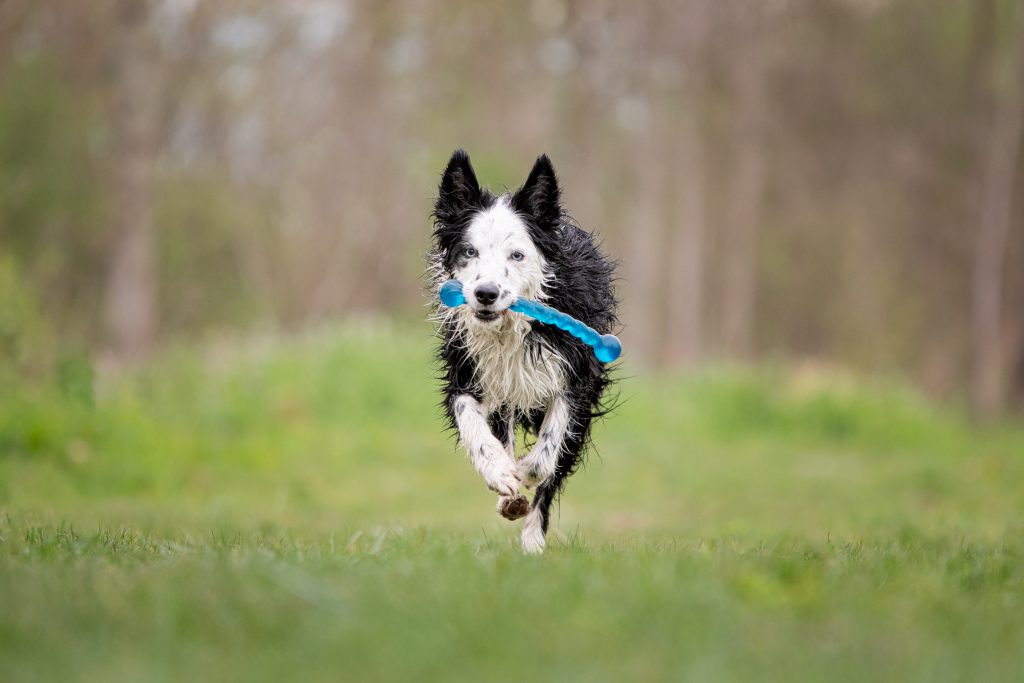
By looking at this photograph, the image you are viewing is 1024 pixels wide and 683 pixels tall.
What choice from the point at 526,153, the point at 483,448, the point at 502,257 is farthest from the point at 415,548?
the point at 526,153

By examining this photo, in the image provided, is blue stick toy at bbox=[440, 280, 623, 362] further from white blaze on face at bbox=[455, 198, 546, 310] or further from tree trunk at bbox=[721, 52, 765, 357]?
tree trunk at bbox=[721, 52, 765, 357]

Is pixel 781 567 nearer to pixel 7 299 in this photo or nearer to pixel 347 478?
pixel 347 478

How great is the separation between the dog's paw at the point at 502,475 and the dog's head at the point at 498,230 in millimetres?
682

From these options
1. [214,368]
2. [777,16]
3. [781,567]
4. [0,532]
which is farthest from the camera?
[777,16]

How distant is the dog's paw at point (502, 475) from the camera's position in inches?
224

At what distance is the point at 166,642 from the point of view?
3256 millimetres

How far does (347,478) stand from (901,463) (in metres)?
6.81

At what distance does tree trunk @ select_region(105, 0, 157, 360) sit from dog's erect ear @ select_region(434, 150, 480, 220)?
1435 cm

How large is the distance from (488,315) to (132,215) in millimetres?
15357

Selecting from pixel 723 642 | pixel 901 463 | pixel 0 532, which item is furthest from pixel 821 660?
pixel 901 463

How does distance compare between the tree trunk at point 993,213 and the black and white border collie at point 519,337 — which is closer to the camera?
the black and white border collie at point 519,337

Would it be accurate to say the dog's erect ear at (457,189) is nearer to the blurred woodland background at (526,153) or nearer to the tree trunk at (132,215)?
the blurred woodland background at (526,153)

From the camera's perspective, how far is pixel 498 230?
6.06 m

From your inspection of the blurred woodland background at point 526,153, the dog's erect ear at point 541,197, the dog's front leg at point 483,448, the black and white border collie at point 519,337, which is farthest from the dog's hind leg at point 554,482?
the blurred woodland background at point 526,153
